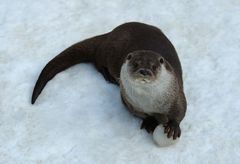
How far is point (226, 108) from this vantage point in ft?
11.7

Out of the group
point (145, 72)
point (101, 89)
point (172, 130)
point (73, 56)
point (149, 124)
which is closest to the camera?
point (145, 72)

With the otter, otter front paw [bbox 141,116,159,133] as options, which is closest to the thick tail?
the otter

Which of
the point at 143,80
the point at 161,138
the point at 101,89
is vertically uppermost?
the point at 143,80

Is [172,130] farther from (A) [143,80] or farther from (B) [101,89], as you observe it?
(B) [101,89]

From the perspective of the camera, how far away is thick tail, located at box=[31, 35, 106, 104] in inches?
149

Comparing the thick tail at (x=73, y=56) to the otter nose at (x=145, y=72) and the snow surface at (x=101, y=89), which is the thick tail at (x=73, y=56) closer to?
the snow surface at (x=101, y=89)

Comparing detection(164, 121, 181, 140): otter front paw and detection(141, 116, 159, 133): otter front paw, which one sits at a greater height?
detection(164, 121, 181, 140): otter front paw

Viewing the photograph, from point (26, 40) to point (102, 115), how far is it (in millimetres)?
1022

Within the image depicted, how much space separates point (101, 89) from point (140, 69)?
2.56ft

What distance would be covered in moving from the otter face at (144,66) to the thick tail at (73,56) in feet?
2.65

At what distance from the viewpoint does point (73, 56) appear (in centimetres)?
388

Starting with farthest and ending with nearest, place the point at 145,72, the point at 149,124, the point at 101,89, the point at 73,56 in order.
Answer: the point at 73,56 → the point at 101,89 → the point at 149,124 → the point at 145,72

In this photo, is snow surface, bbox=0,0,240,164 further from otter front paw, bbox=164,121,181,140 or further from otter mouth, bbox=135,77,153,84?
otter mouth, bbox=135,77,153,84

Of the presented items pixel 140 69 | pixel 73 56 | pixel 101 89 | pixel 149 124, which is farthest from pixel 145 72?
pixel 73 56
